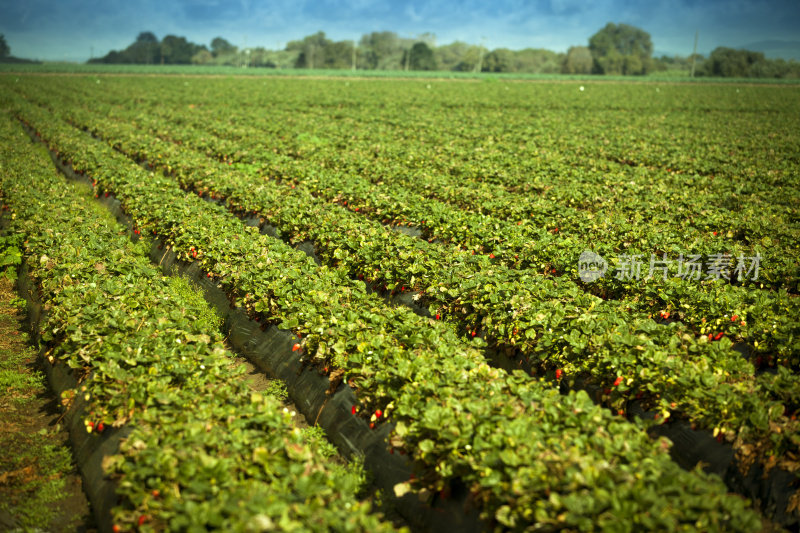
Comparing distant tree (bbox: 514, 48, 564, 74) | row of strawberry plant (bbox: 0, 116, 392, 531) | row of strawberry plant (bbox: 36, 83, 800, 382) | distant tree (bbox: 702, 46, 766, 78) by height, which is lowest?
row of strawberry plant (bbox: 0, 116, 392, 531)

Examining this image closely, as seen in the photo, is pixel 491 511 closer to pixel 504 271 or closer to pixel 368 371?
pixel 368 371

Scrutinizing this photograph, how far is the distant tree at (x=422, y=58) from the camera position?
445ft

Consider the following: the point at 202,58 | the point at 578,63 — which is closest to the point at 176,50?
the point at 202,58

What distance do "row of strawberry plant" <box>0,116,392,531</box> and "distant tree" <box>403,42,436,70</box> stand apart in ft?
454

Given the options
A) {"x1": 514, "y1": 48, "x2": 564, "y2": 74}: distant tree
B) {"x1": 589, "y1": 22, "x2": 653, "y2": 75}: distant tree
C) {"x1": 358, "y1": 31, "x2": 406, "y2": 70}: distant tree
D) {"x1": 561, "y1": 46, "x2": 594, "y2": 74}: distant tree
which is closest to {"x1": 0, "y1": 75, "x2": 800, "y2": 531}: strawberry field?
{"x1": 561, "y1": 46, "x2": 594, "y2": 74}: distant tree

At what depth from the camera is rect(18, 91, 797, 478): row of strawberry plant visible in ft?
15.0

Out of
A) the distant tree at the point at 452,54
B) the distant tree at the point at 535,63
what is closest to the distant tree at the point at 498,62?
the distant tree at the point at 535,63

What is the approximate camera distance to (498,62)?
127 metres

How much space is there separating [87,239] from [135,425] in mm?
5215

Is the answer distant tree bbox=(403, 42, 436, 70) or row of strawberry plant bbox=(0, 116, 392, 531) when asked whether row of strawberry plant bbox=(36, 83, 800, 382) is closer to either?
row of strawberry plant bbox=(0, 116, 392, 531)

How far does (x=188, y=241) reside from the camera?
8586 mm

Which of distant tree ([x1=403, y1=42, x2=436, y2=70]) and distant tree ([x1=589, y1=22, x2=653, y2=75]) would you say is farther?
distant tree ([x1=589, y1=22, x2=653, y2=75])

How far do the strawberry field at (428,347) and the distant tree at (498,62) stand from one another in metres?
123

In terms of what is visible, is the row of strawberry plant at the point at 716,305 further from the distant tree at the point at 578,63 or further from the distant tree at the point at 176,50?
the distant tree at the point at 176,50
